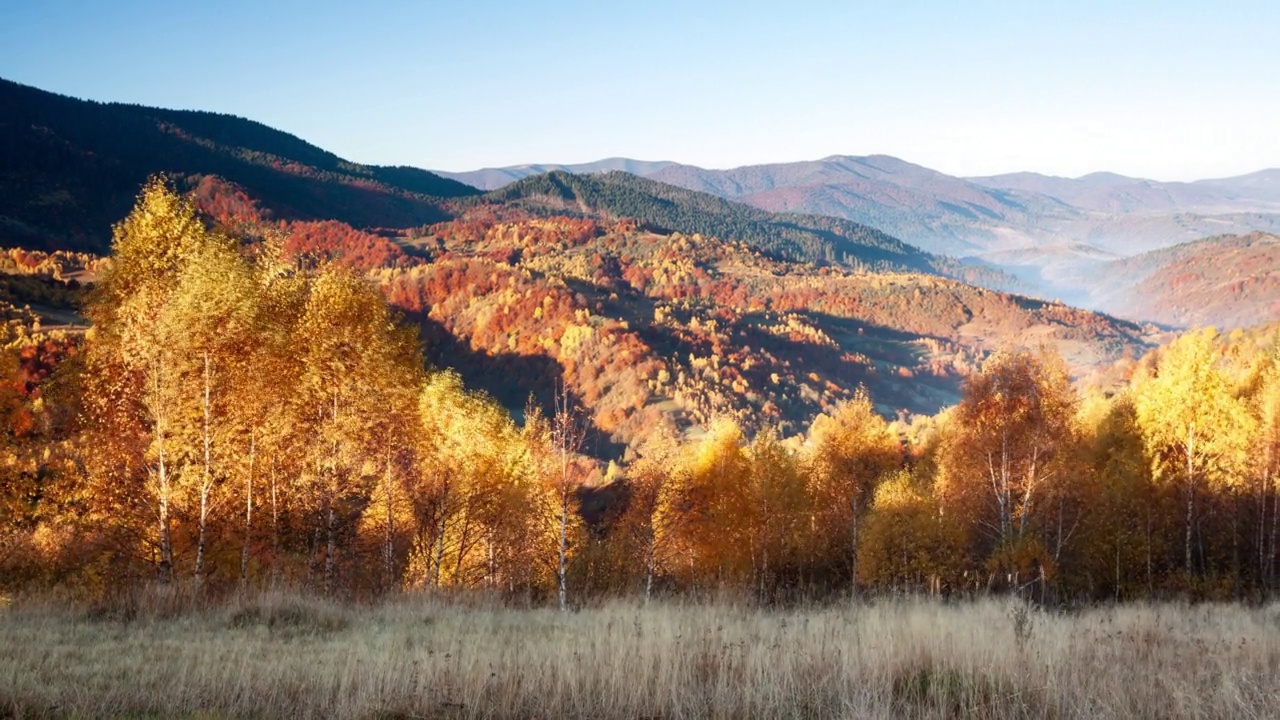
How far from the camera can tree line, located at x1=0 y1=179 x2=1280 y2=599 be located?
18.9 metres

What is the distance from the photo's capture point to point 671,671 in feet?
22.4

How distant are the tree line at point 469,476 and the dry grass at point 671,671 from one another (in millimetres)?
5585

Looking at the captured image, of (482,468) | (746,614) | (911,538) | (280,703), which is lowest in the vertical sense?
(911,538)

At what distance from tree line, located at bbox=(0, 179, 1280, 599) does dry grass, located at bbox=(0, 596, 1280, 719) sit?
559 centimetres

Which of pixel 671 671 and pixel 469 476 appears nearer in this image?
pixel 671 671

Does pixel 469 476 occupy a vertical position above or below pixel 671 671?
below

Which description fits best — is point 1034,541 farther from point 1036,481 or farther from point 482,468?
point 482,468

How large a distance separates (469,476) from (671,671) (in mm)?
24265

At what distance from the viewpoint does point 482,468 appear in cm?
3123

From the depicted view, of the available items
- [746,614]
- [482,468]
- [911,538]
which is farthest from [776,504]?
[746,614]

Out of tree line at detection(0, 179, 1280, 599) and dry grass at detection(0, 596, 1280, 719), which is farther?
tree line at detection(0, 179, 1280, 599)

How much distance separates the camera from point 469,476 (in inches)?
1179

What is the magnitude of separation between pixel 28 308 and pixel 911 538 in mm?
142921

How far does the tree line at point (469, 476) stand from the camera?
18.9 meters
